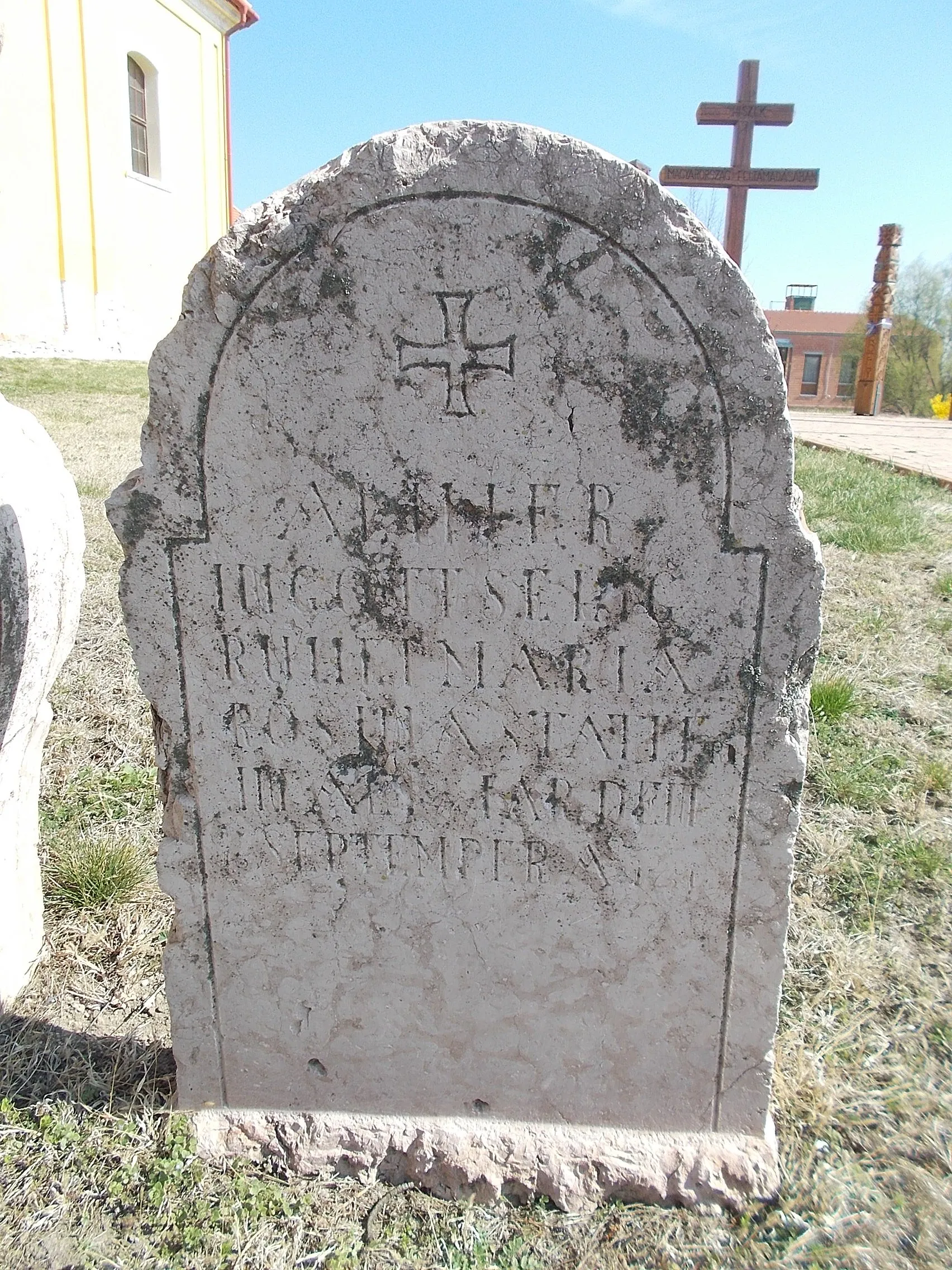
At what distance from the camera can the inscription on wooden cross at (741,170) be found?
1145 centimetres

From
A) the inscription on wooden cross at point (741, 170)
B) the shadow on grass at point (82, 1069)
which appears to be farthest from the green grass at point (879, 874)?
the inscription on wooden cross at point (741, 170)

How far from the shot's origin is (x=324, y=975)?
1.87 metres

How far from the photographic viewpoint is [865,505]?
244 inches

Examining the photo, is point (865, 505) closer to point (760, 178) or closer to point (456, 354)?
point (456, 354)

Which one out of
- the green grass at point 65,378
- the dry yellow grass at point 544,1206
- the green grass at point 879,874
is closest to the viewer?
the dry yellow grass at point 544,1206

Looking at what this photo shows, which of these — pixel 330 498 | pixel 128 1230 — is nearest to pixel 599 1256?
pixel 128 1230

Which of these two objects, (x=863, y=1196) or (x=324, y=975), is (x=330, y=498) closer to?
(x=324, y=975)

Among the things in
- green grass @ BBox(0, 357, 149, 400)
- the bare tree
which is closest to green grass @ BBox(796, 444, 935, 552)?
green grass @ BBox(0, 357, 149, 400)

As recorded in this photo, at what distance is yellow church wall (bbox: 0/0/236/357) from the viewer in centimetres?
1226

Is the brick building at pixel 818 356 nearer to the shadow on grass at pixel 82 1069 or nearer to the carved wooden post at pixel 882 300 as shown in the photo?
the carved wooden post at pixel 882 300

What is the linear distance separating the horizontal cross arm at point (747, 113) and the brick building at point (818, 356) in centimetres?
2654

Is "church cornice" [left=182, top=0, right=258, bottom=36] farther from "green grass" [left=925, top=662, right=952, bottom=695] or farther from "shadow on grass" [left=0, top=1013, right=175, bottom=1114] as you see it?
"shadow on grass" [left=0, top=1013, right=175, bottom=1114]

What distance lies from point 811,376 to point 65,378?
114ft

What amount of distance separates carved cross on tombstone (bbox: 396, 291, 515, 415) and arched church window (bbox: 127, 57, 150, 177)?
52.4 ft
